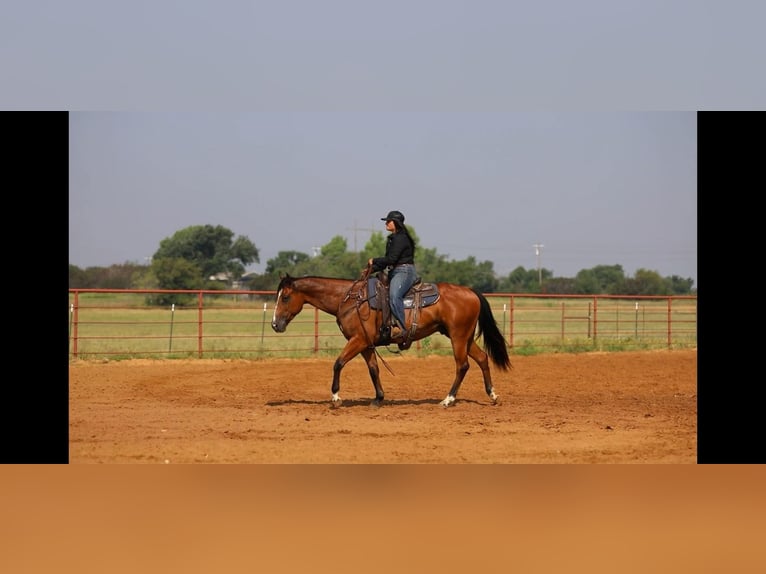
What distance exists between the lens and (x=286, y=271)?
4556 centimetres

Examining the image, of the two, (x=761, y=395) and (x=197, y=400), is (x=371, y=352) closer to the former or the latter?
(x=197, y=400)

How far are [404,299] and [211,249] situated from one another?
164ft

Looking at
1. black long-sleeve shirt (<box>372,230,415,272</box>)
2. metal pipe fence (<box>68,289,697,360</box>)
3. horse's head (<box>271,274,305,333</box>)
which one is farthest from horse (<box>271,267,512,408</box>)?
metal pipe fence (<box>68,289,697,360</box>)

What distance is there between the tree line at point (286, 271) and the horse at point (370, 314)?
2754cm

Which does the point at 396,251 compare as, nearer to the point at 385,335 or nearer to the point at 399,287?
the point at 399,287

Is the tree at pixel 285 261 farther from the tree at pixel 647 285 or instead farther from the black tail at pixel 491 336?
the black tail at pixel 491 336

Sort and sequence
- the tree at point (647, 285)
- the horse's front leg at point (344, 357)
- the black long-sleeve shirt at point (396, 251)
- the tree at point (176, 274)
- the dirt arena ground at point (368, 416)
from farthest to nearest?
the tree at point (176, 274) → the tree at point (647, 285) → the horse's front leg at point (344, 357) → the black long-sleeve shirt at point (396, 251) → the dirt arena ground at point (368, 416)

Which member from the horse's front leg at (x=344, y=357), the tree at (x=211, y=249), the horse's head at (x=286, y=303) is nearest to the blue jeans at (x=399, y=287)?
the horse's front leg at (x=344, y=357)

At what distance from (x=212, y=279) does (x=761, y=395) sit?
46945mm

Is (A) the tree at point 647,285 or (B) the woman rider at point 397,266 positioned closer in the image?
(B) the woman rider at point 397,266

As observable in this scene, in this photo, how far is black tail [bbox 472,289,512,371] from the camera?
35.2 ft

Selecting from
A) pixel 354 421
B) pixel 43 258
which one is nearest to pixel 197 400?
pixel 354 421

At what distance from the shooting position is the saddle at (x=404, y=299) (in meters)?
10.2

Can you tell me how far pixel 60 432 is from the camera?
8.33 m
